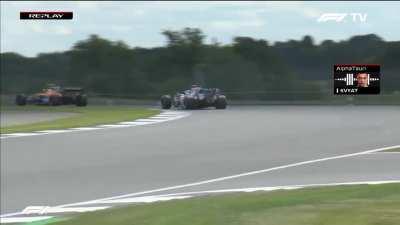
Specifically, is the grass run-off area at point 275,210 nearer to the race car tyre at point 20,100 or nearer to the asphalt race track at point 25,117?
the race car tyre at point 20,100

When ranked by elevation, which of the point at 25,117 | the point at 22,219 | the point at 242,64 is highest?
the point at 242,64

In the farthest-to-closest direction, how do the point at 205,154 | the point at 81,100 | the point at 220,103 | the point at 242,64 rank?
the point at 205,154 < the point at 81,100 < the point at 220,103 < the point at 242,64

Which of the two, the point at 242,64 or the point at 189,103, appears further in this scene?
the point at 189,103

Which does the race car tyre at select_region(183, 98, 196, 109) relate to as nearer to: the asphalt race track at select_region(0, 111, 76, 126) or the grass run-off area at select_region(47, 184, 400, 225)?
the grass run-off area at select_region(47, 184, 400, 225)

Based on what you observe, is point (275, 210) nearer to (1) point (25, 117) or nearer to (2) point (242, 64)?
(2) point (242, 64)

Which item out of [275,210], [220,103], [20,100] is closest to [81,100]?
[220,103]

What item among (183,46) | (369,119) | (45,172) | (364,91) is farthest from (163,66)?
(45,172)

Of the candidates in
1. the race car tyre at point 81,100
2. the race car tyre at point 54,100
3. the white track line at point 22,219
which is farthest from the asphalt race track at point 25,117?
the white track line at point 22,219

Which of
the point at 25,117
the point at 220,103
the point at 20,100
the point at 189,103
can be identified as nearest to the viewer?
the point at 220,103
